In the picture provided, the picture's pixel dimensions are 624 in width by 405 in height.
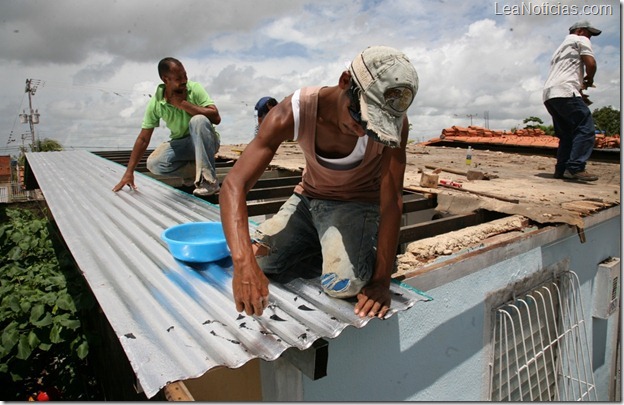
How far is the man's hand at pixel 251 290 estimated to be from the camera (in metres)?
1.93

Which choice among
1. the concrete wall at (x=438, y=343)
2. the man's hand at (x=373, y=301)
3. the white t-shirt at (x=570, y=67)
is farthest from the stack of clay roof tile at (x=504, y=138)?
the man's hand at (x=373, y=301)

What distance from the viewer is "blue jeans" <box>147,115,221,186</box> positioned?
451 centimetres

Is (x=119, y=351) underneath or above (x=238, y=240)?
underneath

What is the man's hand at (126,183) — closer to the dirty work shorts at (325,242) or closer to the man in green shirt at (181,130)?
the man in green shirt at (181,130)

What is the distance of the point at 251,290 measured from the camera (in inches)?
75.7

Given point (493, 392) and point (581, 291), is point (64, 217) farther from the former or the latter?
point (581, 291)

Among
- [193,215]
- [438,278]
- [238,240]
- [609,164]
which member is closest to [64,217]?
[193,215]

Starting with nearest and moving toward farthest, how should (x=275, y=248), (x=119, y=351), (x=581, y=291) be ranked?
(x=275, y=248) < (x=119, y=351) < (x=581, y=291)

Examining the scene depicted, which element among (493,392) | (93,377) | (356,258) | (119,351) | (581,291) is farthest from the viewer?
(93,377)

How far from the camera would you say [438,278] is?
106 inches

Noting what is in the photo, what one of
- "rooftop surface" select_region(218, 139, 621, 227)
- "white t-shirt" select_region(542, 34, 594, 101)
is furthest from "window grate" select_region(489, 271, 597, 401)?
"white t-shirt" select_region(542, 34, 594, 101)

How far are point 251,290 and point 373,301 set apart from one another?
63cm

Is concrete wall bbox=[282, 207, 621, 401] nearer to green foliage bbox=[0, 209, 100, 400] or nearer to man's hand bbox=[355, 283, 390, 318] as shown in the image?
man's hand bbox=[355, 283, 390, 318]

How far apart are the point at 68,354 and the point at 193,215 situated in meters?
1.73
